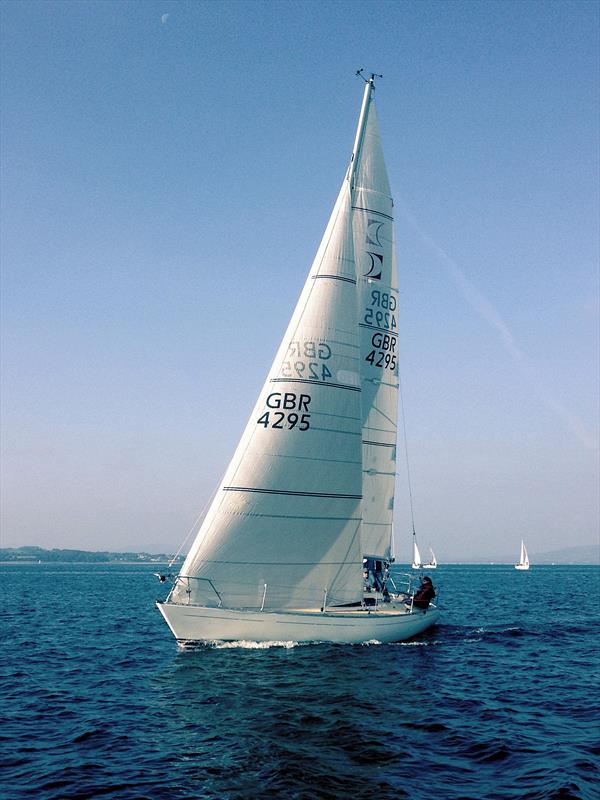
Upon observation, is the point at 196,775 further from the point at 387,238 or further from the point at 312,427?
the point at 387,238

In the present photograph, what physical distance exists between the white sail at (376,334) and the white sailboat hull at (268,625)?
6.13 metres

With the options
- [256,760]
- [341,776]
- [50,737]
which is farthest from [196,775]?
[50,737]

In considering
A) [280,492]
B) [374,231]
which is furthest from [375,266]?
[280,492]

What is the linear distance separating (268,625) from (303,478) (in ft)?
17.6

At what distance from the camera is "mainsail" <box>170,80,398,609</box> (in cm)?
2223

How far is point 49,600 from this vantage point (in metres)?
52.5

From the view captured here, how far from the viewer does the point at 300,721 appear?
14172 millimetres

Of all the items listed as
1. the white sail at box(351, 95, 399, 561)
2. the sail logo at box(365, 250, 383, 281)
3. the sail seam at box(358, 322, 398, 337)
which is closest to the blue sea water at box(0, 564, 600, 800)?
the white sail at box(351, 95, 399, 561)

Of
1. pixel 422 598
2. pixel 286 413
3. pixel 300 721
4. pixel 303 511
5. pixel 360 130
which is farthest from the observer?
pixel 360 130

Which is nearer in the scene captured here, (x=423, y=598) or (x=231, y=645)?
(x=231, y=645)

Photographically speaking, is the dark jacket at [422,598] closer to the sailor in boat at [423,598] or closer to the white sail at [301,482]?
the sailor in boat at [423,598]

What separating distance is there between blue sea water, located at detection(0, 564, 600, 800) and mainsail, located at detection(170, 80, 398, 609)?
240cm

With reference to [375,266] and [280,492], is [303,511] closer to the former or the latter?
[280,492]

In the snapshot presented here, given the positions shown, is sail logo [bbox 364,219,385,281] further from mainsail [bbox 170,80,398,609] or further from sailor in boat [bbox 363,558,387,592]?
sailor in boat [bbox 363,558,387,592]
